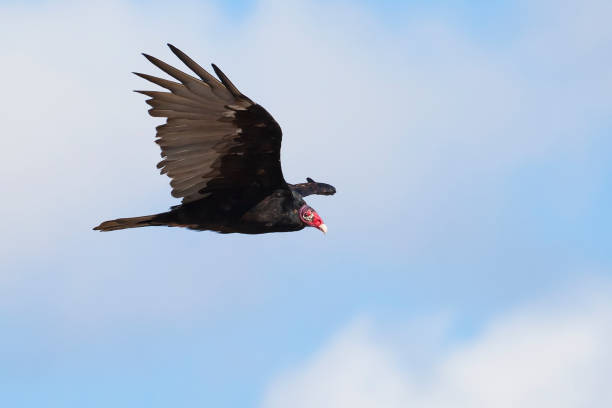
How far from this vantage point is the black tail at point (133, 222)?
37.3ft

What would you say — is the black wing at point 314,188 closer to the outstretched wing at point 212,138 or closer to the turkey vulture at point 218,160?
the turkey vulture at point 218,160

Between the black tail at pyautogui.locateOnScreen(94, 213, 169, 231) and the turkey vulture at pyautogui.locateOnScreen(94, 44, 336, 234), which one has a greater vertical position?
the turkey vulture at pyautogui.locateOnScreen(94, 44, 336, 234)

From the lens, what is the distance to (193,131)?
10.9 meters

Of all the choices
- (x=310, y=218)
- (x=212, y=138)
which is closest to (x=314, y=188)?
(x=310, y=218)

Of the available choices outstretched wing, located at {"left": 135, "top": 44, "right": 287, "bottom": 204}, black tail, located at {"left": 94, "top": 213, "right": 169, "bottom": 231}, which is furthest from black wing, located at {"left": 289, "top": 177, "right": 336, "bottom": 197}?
black tail, located at {"left": 94, "top": 213, "right": 169, "bottom": 231}

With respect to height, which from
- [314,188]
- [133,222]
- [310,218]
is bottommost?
[133,222]

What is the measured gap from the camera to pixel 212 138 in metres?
11.0

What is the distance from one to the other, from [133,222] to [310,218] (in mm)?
1740

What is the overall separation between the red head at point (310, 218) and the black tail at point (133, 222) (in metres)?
1.34

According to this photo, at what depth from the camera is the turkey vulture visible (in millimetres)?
10625

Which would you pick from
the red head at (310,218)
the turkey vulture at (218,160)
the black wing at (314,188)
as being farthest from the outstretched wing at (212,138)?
the black wing at (314,188)

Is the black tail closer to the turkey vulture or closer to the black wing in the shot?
the turkey vulture

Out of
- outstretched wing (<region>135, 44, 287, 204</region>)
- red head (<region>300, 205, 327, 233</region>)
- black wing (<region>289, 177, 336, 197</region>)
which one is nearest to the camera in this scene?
outstretched wing (<region>135, 44, 287, 204</region>)

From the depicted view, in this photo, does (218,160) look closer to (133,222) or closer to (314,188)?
(133,222)
